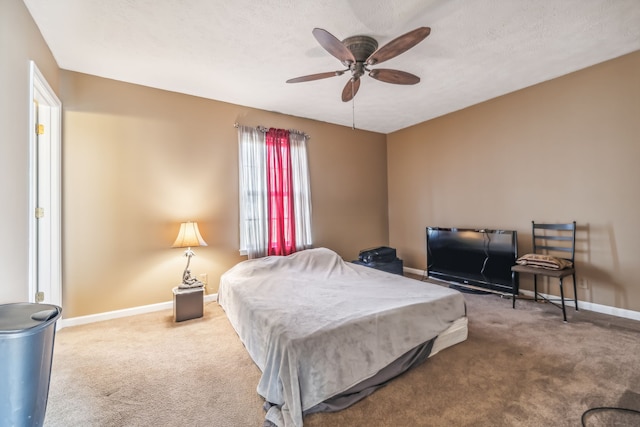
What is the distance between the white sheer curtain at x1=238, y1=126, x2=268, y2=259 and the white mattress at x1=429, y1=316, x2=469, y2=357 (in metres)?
2.51

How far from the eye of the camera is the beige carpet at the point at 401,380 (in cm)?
162

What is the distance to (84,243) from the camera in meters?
3.03

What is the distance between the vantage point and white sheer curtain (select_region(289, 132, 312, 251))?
436cm

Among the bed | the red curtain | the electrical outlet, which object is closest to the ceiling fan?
the red curtain

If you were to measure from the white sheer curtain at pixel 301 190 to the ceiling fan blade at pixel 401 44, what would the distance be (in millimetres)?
2233

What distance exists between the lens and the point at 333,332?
178cm

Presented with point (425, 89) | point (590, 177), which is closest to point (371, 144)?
point (425, 89)

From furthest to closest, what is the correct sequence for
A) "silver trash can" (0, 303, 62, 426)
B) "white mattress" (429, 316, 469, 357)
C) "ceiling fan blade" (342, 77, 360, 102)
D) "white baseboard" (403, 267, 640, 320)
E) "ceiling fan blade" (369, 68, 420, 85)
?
"white baseboard" (403, 267, 640, 320) → "ceiling fan blade" (342, 77, 360, 102) → "ceiling fan blade" (369, 68, 420, 85) → "white mattress" (429, 316, 469, 357) → "silver trash can" (0, 303, 62, 426)

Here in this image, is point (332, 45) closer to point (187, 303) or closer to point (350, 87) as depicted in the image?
point (350, 87)

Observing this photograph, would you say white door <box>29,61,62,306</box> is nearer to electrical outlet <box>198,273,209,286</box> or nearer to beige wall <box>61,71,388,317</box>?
beige wall <box>61,71,388,317</box>

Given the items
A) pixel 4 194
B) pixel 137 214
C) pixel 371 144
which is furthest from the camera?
pixel 371 144

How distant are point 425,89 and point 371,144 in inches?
73.3

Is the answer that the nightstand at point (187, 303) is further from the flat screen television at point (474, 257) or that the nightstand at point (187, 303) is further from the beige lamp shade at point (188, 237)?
the flat screen television at point (474, 257)

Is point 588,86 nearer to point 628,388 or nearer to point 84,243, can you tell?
point 628,388
